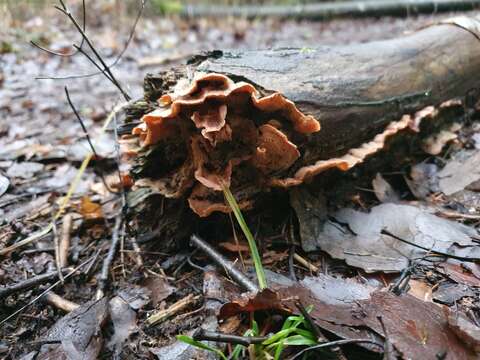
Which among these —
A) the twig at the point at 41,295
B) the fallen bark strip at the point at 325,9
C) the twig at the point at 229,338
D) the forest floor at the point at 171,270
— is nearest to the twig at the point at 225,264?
the forest floor at the point at 171,270

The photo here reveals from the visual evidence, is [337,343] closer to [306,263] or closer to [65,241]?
[306,263]

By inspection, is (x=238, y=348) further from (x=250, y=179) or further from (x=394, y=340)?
(x=250, y=179)

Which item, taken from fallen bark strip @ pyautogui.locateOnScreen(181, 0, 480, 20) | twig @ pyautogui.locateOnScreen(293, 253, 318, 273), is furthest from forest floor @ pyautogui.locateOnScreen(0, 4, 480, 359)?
fallen bark strip @ pyautogui.locateOnScreen(181, 0, 480, 20)

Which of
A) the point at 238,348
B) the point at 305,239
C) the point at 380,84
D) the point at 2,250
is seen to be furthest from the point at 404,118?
the point at 2,250

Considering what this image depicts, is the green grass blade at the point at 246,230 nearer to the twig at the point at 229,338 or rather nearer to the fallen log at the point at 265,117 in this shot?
the fallen log at the point at 265,117

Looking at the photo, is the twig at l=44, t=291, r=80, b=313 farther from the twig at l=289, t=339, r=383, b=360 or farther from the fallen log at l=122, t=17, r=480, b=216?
the twig at l=289, t=339, r=383, b=360

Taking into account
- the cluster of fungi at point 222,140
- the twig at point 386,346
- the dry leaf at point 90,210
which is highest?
the cluster of fungi at point 222,140

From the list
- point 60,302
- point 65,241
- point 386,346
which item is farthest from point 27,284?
point 386,346
